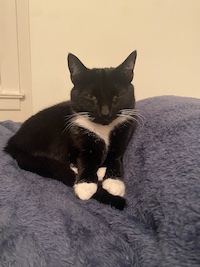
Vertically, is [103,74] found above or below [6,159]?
above

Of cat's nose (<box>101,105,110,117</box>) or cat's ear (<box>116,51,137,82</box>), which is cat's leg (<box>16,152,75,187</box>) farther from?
cat's ear (<box>116,51,137,82</box>)

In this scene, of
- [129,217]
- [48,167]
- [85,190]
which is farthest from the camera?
[48,167]

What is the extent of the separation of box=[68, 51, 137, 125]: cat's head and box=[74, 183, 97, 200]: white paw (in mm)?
224

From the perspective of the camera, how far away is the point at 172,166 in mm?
626

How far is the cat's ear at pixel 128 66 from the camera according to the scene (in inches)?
35.1

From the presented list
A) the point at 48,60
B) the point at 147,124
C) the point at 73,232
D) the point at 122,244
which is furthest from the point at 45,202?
the point at 48,60

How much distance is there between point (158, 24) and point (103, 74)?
0.86 meters

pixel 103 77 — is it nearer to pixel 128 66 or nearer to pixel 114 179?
pixel 128 66

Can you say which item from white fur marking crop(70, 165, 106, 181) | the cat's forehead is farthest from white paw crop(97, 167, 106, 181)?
the cat's forehead

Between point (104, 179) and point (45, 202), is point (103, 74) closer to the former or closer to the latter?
point (104, 179)

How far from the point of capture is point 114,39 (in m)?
1.52

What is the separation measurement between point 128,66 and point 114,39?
71 centimetres

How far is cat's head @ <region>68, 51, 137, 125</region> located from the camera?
33.1 inches

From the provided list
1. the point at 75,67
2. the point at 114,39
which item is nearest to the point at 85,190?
the point at 75,67
